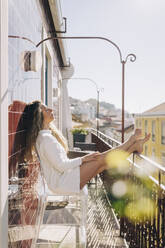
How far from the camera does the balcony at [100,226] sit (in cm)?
180

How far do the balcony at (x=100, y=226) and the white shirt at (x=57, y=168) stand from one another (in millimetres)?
194

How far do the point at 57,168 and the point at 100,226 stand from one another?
4.35ft

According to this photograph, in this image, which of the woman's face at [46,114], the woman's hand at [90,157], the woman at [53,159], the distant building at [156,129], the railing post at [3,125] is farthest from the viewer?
the distant building at [156,129]

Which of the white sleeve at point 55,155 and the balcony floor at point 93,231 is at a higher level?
the white sleeve at point 55,155

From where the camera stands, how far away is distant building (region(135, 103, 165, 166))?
27.7m

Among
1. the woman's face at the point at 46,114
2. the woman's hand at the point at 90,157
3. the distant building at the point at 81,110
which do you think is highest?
the distant building at the point at 81,110

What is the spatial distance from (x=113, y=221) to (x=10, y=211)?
182 centimetres

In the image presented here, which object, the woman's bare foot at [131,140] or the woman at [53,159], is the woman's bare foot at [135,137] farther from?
the woman at [53,159]

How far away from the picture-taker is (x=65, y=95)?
976cm

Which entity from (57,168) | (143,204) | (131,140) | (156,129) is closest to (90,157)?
(57,168)

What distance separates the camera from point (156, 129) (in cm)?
2848

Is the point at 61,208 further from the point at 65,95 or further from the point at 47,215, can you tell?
the point at 65,95

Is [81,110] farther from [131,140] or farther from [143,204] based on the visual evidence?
[143,204]

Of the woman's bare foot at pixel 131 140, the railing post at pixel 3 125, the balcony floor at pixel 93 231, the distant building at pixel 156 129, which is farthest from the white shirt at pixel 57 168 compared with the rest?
the distant building at pixel 156 129
